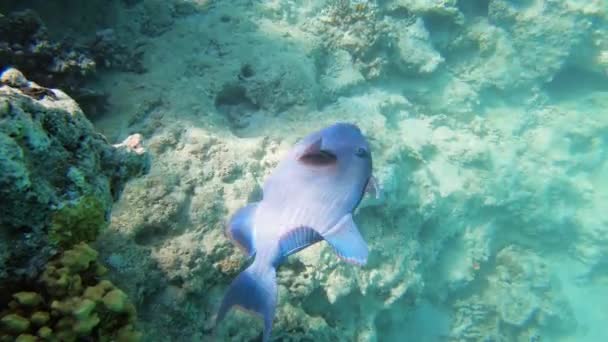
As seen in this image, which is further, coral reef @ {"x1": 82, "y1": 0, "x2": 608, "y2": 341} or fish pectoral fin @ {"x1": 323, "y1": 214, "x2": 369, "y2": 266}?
coral reef @ {"x1": 82, "y1": 0, "x2": 608, "y2": 341}

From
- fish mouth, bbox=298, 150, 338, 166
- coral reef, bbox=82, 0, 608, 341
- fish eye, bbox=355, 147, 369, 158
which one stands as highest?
fish eye, bbox=355, 147, 369, 158

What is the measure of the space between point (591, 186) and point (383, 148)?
1022 centimetres

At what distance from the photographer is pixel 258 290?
5.57ft

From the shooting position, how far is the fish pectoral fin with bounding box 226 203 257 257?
5.89 ft

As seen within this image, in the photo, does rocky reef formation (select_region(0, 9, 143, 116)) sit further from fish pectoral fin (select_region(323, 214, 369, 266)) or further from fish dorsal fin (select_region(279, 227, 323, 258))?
fish pectoral fin (select_region(323, 214, 369, 266))

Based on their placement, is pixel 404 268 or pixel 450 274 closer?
pixel 404 268

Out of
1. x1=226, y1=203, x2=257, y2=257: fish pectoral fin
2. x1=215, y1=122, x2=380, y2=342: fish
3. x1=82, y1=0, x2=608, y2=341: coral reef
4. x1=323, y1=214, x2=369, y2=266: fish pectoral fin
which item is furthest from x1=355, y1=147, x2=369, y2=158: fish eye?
x1=82, y1=0, x2=608, y2=341: coral reef

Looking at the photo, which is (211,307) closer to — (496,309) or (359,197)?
(359,197)

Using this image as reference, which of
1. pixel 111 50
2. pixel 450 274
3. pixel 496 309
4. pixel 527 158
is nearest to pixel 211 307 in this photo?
pixel 111 50

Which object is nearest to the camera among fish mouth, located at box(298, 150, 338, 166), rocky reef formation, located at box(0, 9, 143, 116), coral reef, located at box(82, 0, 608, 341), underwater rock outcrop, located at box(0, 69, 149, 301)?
underwater rock outcrop, located at box(0, 69, 149, 301)

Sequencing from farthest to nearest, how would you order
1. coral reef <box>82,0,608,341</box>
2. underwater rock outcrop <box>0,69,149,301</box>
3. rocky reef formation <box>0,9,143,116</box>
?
rocky reef formation <box>0,9,143,116</box> → coral reef <box>82,0,608,341</box> → underwater rock outcrop <box>0,69,149,301</box>

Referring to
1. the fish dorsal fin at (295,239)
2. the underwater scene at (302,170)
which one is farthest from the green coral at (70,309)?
the fish dorsal fin at (295,239)

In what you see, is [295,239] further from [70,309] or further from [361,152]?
[70,309]

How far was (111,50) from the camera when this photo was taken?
441cm
